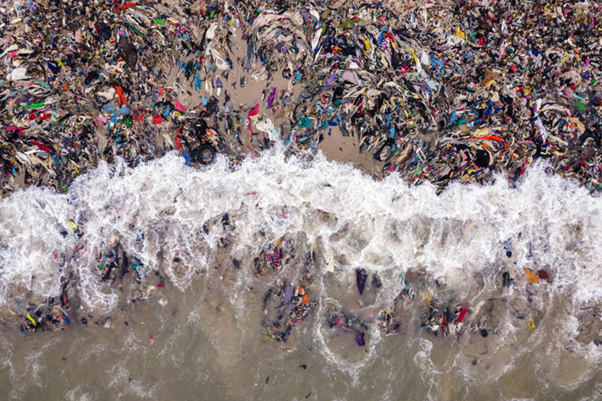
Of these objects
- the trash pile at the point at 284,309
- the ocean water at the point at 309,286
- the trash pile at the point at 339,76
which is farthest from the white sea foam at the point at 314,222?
the trash pile at the point at 284,309

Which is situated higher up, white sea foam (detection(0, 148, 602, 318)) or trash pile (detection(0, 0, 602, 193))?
trash pile (detection(0, 0, 602, 193))

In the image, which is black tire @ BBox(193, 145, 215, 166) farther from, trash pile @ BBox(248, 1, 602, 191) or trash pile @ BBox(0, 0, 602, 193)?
trash pile @ BBox(248, 1, 602, 191)

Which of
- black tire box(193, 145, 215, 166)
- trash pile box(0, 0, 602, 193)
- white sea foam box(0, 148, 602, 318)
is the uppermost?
trash pile box(0, 0, 602, 193)

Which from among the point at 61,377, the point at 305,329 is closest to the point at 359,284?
the point at 305,329

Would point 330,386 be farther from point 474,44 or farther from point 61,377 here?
point 474,44

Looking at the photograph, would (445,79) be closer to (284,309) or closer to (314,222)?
(314,222)

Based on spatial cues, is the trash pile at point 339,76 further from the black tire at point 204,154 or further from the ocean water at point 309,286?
the ocean water at point 309,286

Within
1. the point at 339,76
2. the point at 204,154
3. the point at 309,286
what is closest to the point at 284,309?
the point at 309,286

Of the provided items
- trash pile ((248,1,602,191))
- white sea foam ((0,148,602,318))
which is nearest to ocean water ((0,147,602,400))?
white sea foam ((0,148,602,318))
